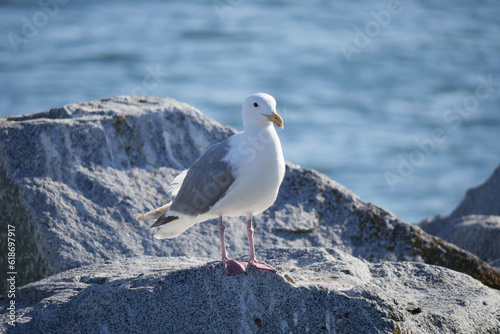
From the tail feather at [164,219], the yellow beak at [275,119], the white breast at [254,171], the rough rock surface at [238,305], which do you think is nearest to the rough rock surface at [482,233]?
the rough rock surface at [238,305]

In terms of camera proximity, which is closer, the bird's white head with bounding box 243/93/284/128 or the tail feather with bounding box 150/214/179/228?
the bird's white head with bounding box 243/93/284/128

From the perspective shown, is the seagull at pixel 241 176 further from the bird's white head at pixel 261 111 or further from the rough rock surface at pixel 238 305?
the rough rock surface at pixel 238 305

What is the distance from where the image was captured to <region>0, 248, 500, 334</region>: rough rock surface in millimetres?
4445

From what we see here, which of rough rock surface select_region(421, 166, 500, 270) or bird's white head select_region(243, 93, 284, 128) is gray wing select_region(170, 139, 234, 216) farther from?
rough rock surface select_region(421, 166, 500, 270)

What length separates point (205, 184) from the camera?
5320 mm

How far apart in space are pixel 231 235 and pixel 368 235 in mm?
1415

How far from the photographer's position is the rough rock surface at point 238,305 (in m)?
4.45

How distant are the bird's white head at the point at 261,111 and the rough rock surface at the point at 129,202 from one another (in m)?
1.49

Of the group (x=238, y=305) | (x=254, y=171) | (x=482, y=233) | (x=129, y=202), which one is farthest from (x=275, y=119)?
(x=482, y=233)

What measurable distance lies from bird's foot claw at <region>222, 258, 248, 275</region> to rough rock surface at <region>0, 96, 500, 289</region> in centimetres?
132

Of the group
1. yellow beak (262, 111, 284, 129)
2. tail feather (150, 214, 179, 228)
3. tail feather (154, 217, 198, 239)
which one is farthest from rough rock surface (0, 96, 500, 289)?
yellow beak (262, 111, 284, 129)

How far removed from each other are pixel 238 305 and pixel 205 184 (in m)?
1.18

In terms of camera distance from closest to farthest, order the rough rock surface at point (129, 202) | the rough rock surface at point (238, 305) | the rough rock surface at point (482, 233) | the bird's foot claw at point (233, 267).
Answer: the rough rock surface at point (238, 305) → the bird's foot claw at point (233, 267) → the rough rock surface at point (129, 202) → the rough rock surface at point (482, 233)

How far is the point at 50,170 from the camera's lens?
6262mm
